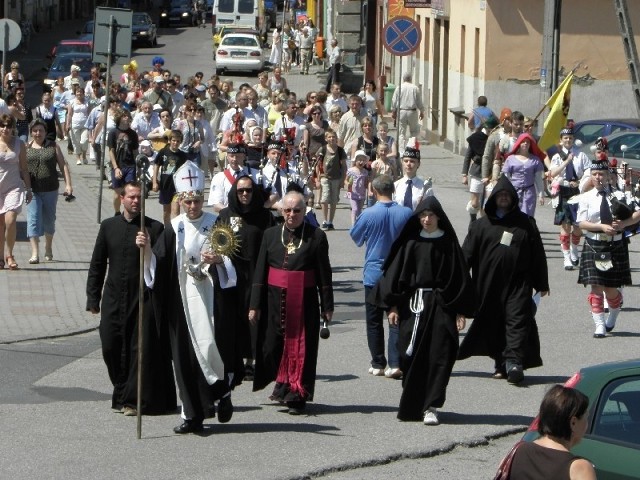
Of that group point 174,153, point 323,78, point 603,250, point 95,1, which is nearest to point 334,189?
point 174,153

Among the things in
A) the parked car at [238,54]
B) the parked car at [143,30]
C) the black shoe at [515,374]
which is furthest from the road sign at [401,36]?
the parked car at [143,30]

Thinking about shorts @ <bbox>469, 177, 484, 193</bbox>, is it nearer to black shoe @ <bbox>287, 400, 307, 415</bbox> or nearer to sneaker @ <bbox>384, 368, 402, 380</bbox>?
sneaker @ <bbox>384, 368, 402, 380</bbox>

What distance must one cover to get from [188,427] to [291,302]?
1178 millimetres

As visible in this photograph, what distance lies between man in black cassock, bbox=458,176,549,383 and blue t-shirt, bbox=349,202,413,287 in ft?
2.06

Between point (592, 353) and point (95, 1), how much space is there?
88.5 metres

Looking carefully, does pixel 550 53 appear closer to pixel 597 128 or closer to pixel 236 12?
pixel 597 128

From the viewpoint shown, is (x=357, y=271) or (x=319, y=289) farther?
(x=357, y=271)

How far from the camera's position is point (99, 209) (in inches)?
851

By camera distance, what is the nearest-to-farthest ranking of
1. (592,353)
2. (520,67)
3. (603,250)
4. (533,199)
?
(592,353), (603,250), (533,199), (520,67)

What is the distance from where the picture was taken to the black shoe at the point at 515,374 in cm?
1171

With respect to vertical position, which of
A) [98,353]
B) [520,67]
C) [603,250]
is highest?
[520,67]

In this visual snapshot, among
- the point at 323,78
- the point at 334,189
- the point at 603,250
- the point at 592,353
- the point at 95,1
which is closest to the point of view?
the point at 592,353

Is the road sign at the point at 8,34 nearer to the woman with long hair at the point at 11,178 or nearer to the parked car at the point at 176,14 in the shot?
the woman with long hair at the point at 11,178

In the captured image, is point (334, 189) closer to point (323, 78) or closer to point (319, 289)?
point (319, 289)
